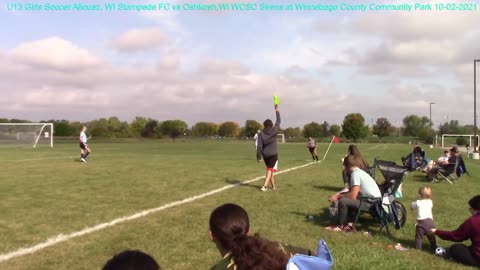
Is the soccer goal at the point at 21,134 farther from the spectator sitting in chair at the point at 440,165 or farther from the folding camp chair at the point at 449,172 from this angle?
the folding camp chair at the point at 449,172

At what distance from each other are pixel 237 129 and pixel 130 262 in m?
167

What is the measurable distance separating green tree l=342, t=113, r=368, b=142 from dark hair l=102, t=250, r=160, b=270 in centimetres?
14246

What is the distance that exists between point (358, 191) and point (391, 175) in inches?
65.6

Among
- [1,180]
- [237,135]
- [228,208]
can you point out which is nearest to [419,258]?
[228,208]

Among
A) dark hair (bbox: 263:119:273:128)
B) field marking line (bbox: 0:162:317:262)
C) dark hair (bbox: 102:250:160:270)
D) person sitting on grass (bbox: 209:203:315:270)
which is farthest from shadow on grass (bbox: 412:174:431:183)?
dark hair (bbox: 102:250:160:270)

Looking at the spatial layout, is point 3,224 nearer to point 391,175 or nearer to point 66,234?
point 66,234

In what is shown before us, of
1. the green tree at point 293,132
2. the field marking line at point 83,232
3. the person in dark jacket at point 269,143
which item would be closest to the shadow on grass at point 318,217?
the field marking line at point 83,232

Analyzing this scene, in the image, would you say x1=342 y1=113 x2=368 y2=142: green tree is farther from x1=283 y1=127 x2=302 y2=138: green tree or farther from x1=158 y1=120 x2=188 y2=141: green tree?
x1=158 y1=120 x2=188 y2=141: green tree

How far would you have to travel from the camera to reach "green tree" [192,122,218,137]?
164250 millimetres

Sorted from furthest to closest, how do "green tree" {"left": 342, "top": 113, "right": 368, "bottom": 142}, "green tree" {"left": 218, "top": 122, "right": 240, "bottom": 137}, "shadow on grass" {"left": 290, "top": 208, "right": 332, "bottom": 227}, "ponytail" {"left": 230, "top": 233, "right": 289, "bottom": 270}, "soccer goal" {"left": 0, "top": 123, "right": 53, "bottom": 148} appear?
"green tree" {"left": 218, "top": 122, "right": 240, "bottom": 137}, "green tree" {"left": 342, "top": 113, "right": 368, "bottom": 142}, "soccer goal" {"left": 0, "top": 123, "right": 53, "bottom": 148}, "shadow on grass" {"left": 290, "top": 208, "right": 332, "bottom": 227}, "ponytail" {"left": 230, "top": 233, "right": 289, "bottom": 270}

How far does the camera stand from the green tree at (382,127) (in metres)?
154

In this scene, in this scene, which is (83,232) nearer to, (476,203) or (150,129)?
(476,203)

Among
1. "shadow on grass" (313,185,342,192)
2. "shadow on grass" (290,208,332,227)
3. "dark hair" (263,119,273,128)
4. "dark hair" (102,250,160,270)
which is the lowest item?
"shadow on grass" (313,185,342,192)

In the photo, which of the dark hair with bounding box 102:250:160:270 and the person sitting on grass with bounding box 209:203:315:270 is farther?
the person sitting on grass with bounding box 209:203:315:270
